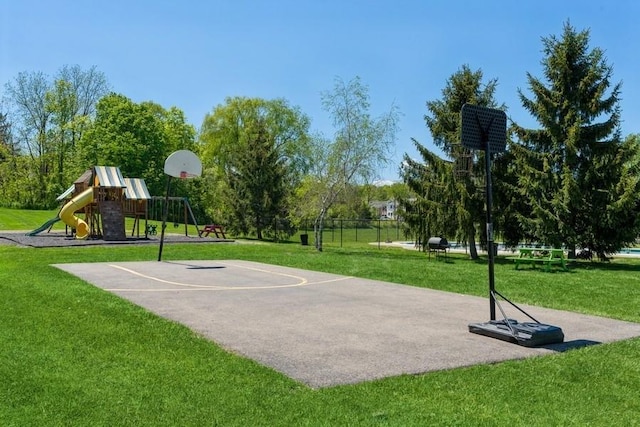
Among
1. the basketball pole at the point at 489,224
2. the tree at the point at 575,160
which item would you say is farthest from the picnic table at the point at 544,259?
the basketball pole at the point at 489,224

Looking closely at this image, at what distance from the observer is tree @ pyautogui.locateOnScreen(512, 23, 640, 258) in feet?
63.8

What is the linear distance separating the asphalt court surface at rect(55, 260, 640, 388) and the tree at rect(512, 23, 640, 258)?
1097 centimetres

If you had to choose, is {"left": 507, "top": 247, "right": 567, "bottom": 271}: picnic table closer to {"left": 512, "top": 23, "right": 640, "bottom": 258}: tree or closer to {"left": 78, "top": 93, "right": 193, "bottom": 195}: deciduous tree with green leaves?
{"left": 512, "top": 23, "right": 640, "bottom": 258}: tree

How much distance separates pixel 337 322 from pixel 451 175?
16.5 meters

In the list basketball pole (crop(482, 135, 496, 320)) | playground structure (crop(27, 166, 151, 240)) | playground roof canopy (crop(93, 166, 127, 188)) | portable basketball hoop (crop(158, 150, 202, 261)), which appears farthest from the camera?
playground roof canopy (crop(93, 166, 127, 188))

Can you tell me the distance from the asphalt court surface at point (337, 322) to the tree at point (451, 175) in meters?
11.1

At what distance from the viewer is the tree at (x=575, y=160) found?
63.8 ft

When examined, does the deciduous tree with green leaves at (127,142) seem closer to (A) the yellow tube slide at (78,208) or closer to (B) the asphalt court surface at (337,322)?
(A) the yellow tube slide at (78,208)

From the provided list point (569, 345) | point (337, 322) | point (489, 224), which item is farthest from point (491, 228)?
point (337, 322)

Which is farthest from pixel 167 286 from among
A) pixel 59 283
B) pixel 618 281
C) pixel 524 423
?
pixel 618 281

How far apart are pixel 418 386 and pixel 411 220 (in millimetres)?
19346

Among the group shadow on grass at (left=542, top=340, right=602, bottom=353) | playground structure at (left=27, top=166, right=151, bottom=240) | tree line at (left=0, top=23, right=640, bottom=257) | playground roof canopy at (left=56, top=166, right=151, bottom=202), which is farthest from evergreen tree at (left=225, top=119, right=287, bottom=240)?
shadow on grass at (left=542, top=340, right=602, bottom=353)

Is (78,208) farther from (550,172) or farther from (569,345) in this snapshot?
(569,345)

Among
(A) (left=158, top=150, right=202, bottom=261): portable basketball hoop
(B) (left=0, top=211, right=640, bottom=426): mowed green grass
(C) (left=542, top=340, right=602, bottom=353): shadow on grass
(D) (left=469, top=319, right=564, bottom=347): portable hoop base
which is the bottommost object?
(B) (left=0, top=211, right=640, bottom=426): mowed green grass
